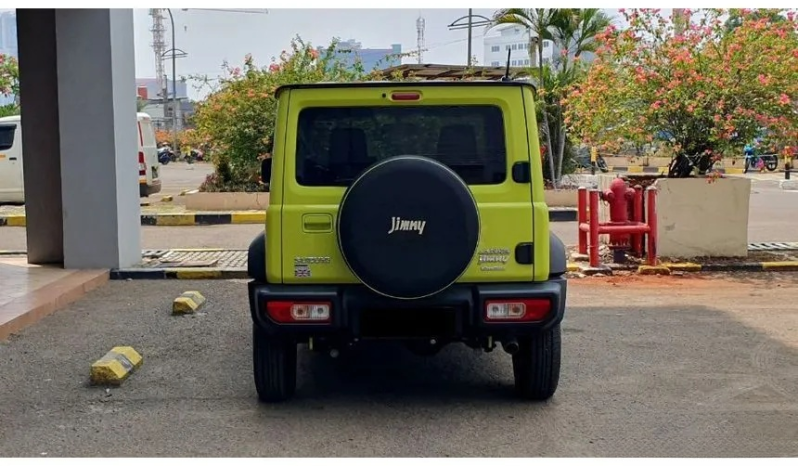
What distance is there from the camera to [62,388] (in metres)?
5.59

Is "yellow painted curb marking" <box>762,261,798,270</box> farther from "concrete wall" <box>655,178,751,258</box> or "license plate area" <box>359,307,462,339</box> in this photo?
"license plate area" <box>359,307,462,339</box>

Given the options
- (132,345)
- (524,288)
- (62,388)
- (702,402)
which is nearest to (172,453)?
(62,388)

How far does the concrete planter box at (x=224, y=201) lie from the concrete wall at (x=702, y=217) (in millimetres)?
8119

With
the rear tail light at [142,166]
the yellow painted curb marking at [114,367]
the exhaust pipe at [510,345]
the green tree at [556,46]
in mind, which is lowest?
the yellow painted curb marking at [114,367]

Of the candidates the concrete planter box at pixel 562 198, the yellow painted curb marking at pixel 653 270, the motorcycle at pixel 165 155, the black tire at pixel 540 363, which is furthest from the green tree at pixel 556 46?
the motorcycle at pixel 165 155

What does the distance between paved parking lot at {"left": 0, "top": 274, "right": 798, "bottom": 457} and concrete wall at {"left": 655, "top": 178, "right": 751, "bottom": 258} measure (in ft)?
8.83

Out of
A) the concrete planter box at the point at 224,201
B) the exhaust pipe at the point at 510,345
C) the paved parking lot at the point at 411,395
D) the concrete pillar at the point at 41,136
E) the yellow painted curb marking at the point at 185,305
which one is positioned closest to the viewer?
the paved parking lot at the point at 411,395

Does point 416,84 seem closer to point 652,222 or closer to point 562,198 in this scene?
point 652,222

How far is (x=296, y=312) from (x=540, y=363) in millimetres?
1457

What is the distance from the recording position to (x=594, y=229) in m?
10.1

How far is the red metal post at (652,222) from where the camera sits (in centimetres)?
993

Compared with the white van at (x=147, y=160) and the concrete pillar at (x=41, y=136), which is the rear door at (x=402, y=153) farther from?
the white van at (x=147, y=160)

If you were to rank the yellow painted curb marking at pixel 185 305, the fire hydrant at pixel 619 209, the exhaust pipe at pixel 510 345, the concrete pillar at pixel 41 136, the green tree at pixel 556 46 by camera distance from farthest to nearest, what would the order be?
the green tree at pixel 556 46 < the fire hydrant at pixel 619 209 < the concrete pillar at pixel 41 136 < the yellow painted curb marking at pixel 185 305 < the exhaust pipe at pixel 510 345

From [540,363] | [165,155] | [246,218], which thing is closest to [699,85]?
[540,363]
